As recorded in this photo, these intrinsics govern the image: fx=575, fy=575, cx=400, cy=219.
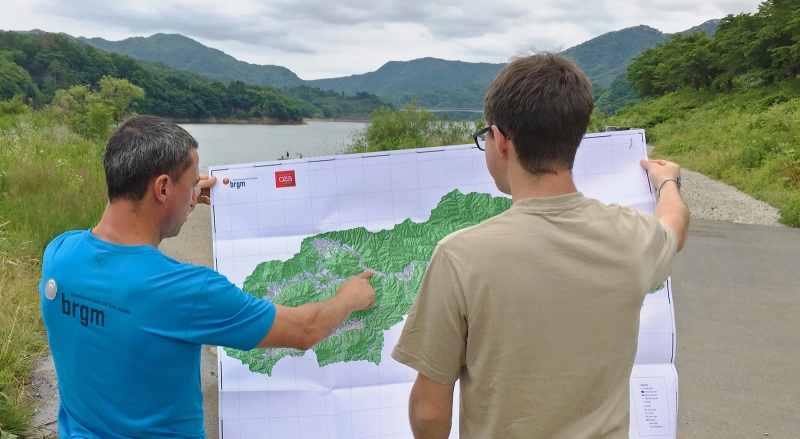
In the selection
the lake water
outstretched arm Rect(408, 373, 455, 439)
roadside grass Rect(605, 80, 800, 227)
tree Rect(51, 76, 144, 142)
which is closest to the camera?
outstretched arm Rect(408, 373, 455, 439)

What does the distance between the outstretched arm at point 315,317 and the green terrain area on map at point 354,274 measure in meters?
0.10

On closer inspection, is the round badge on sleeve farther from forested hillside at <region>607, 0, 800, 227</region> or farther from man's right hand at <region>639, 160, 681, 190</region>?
forested hillside at <region>607, 0, 800, 227</region>

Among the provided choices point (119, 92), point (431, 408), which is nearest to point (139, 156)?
point (431, 408)

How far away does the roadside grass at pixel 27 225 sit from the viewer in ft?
12.2

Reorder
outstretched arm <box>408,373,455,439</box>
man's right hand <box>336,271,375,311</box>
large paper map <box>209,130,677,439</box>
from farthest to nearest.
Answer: large paper map <box>209,130,677,439</box> < man's right hand <box>336,271,375,311</box> < outstretched arm <box>408,373,455,439</box>

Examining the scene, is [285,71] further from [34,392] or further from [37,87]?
[34,392]

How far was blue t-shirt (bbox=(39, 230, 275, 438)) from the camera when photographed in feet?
5.04

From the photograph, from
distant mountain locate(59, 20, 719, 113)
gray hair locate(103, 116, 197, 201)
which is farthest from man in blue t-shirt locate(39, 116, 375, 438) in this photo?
distant mountain locate(59, 20, 719, 113)

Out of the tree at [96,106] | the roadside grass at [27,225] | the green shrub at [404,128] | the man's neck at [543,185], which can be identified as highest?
the tree at [96,106]

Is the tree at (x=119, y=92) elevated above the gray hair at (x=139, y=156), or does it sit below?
above

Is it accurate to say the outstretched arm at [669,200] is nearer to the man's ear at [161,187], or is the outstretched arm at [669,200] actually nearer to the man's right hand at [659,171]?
the man's right hand at [659,171]

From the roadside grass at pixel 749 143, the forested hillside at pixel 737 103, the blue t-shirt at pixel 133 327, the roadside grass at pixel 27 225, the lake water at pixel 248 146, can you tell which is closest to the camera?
the blue t-shirt at pixel 133 327

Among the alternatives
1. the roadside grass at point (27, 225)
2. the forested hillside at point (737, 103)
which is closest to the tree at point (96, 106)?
the roadside grass at point (27, 225)

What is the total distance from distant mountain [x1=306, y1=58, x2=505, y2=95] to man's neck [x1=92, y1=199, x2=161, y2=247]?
9385 cm
